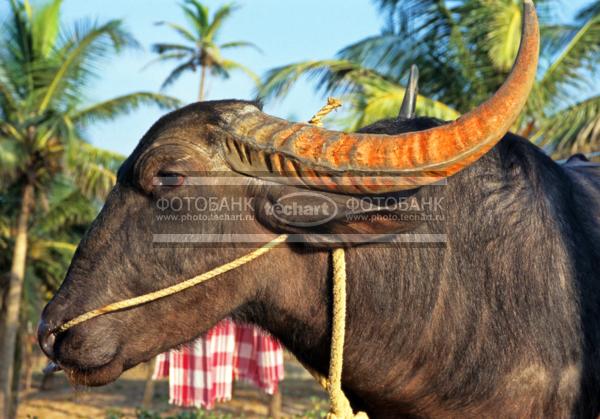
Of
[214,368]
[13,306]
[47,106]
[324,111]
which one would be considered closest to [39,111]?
[47,106]

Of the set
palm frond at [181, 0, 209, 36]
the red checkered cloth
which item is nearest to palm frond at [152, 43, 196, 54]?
palm frond at [181, 0, 209, 36]

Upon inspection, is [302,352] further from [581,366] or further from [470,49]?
[470,49]

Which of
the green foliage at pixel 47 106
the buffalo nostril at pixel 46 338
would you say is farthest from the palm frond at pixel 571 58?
the buffalo nostril at pixel 46 338

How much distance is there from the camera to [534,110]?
15945 millimetres

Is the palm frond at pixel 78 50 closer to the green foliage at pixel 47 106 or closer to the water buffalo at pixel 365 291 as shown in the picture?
the green foliage at pixel 47 106

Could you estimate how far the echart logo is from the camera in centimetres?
226

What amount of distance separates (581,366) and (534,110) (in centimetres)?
1448

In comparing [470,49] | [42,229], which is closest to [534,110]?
[470,49]

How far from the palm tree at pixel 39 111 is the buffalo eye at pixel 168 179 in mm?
15512

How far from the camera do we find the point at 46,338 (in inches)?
94.4

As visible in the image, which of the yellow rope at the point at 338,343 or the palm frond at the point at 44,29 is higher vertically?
the palm frond at the point at 44,29

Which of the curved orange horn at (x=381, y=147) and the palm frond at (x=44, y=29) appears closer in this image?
the curved orange horn at (x=381, y=147)

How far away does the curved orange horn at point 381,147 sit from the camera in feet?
6.70

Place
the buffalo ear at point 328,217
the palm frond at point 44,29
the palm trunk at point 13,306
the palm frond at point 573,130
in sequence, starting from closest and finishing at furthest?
the buffalo ear at point 328,217
the palm frond at point 573,130
the palm trunk at point 13,306
the palm frond at point 44,29
